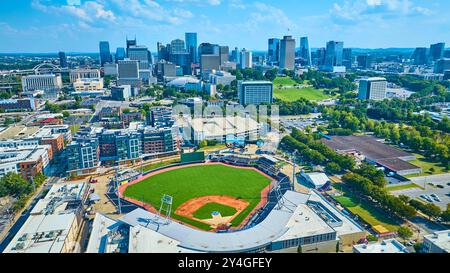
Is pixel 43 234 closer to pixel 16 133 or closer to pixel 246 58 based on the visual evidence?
pixel 16 133

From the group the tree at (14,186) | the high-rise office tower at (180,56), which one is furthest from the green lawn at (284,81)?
the tree at (14,186)

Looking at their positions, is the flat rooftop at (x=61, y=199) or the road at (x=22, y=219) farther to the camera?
the flat rooftop at (x=61, y=199)

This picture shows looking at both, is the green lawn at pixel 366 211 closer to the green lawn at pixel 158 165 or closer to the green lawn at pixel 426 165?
the green lawn at pixel 426 165

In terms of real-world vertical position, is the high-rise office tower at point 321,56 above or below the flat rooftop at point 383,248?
above

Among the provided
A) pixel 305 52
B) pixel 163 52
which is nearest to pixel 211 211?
pixel 163 52

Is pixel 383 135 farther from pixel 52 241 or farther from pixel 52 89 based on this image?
pixel 52 89

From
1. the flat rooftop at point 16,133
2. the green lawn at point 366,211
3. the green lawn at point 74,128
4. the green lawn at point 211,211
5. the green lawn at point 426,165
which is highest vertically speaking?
the flat rooftop at point 16,133
